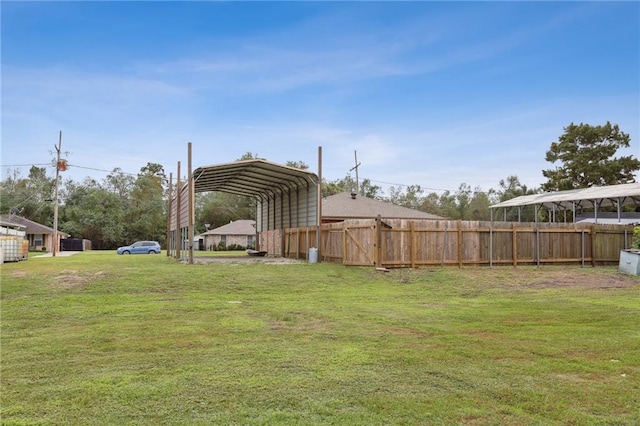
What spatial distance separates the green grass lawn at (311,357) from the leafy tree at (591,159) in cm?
3896

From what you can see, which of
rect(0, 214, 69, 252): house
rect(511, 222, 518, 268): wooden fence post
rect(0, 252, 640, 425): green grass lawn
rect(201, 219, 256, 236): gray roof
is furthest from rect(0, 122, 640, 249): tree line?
rect(0, 252, 640, 425): green grass lawn

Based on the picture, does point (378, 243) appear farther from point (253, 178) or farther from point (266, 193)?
point (266, 193)

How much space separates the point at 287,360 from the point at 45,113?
24.4m

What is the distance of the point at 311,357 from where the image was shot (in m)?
5.92

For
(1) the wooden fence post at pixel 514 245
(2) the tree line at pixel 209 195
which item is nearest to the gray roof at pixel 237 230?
(2) the tree line at pixel 209 195

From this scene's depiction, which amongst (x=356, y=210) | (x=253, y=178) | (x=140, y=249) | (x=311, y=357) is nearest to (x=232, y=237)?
(x=140, y=249)

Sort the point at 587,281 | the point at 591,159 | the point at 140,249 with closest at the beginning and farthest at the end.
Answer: the point at 587,281 → the point at 140,249 → the point at 591,159

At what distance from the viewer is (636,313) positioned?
947 cm

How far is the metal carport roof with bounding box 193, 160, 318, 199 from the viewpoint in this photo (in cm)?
2292

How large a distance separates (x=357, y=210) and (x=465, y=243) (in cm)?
1313

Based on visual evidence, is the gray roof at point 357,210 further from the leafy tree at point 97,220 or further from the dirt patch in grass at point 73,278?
the leafy tree at point 97,220

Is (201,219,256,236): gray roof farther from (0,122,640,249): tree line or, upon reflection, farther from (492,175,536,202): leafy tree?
(492,175,536,202): leafy tree

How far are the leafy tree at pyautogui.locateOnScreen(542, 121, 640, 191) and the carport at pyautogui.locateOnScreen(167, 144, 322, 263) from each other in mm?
31583

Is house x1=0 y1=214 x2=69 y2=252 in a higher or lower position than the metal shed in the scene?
lower
